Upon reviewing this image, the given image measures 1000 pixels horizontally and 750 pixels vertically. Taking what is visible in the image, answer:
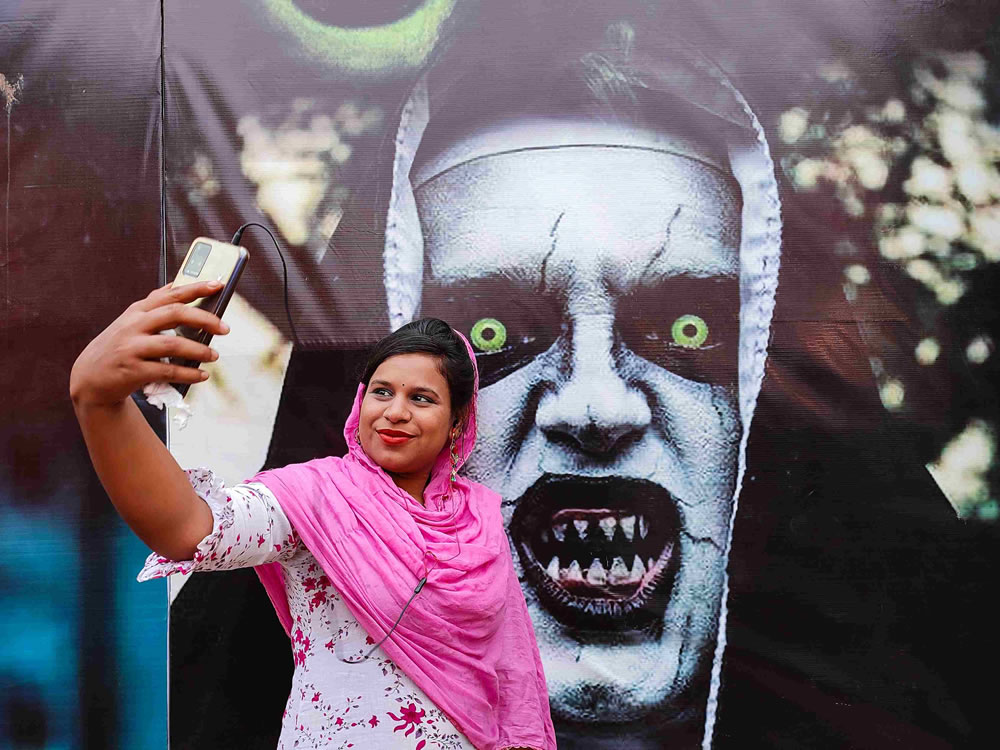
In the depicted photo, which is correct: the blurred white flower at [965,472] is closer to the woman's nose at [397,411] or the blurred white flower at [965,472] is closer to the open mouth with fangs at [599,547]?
the open mouth with fangs at [599,547]

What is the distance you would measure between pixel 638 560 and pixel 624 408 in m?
0.40

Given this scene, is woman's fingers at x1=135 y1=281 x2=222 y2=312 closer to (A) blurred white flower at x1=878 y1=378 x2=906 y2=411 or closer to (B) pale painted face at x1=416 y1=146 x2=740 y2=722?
(B) pale painted face at x1=416 y1=146 x2=740 y2=722

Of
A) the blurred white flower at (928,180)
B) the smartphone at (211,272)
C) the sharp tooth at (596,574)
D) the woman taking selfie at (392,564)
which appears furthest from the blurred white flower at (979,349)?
the smartphone at (211,272)

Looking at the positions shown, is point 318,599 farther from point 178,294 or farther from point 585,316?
point 585,316

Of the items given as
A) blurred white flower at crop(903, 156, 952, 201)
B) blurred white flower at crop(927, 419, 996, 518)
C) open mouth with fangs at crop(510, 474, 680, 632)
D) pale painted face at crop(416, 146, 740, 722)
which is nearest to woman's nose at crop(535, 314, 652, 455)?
pale painted face at crop(416, 146, 740, 722)

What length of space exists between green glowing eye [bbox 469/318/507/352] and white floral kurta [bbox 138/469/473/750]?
83cm

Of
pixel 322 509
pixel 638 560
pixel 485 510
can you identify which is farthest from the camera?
pixel 638 560

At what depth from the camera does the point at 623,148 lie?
2453 millimetres

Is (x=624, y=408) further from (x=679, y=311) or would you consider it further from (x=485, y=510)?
(x=485, y=510)

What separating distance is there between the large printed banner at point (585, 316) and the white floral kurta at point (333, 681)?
0.65 m

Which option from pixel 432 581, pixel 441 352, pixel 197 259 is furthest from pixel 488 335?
pixel 197 259

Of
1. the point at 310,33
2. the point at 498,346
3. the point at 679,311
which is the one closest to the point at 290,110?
the point at 310,33

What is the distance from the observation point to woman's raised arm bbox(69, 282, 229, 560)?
1.24 meters

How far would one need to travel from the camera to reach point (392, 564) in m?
1.75
